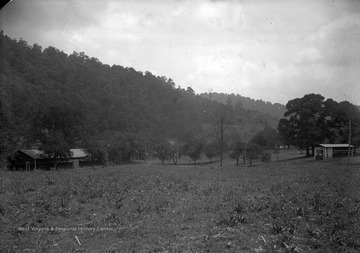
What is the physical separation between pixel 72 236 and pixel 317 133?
1070 centimetres

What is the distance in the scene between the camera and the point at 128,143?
129ft

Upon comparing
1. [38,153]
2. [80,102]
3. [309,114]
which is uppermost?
[80,102]

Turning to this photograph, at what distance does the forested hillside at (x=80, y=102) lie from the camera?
949 inches

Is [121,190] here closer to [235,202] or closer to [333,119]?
[235,202]

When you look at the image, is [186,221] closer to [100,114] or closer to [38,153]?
[100,114]

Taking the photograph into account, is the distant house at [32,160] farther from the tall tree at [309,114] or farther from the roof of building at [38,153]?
the tall tree at [309,114]

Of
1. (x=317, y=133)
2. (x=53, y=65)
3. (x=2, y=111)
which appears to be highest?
(x=53, y=65)

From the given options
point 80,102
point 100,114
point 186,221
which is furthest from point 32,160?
point 186,221

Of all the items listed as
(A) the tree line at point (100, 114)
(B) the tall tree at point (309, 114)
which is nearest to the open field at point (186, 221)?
(B) the tall tree at point (309, 114)

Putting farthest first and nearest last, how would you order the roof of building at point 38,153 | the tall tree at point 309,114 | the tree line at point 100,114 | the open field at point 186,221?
1. the roof of building at point 38,153
2. the tree line at point 100,114
3. the tall tree at point 309,114
4. the open field at point 186,221

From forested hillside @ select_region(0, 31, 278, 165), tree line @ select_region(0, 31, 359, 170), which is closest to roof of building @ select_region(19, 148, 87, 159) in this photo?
tree line @ select_region(0, 31, 359, 170)

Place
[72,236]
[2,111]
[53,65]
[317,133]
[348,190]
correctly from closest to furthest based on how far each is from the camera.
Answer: [72,236] < [348,190] < [317,133] < [53,65] < [2,111]

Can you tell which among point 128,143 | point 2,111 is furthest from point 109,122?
point 2,111

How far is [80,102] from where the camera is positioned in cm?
2984
